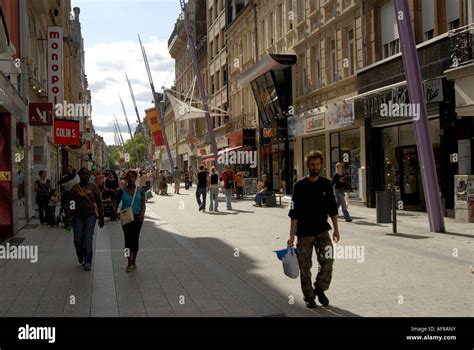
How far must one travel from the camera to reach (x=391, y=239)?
481 inches

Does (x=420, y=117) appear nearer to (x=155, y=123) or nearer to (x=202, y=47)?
(x=155, y=123)

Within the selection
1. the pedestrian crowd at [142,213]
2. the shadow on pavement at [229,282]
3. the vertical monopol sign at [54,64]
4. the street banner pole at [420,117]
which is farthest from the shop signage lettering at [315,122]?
the shadow on pavement at [229,282]

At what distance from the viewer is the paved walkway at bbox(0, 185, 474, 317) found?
6559mm

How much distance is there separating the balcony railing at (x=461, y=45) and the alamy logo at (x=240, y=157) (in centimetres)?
2115

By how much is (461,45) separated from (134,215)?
1042 cm

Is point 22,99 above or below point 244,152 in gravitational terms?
above

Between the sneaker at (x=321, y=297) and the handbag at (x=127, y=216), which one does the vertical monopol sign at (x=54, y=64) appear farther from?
the sneaker at (x=321, y=297)

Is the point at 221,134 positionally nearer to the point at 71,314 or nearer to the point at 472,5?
the point at 472,5

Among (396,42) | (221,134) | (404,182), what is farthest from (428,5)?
(221,134)

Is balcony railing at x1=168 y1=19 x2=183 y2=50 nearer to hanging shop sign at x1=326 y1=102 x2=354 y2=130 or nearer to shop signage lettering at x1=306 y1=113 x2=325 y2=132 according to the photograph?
shop signage lettering at x1=306 y1=113 x2=325 y2=132
